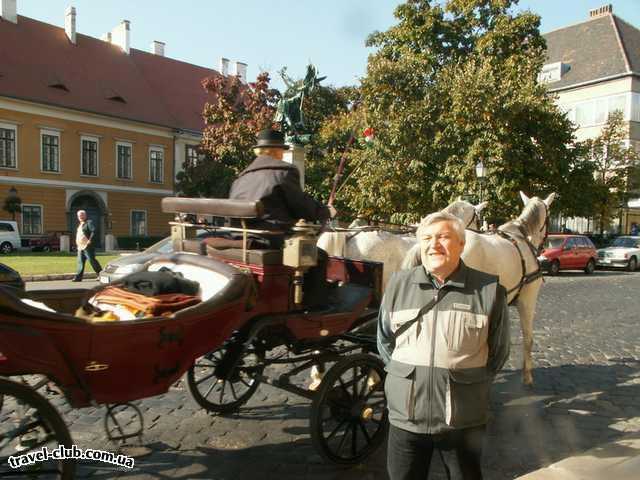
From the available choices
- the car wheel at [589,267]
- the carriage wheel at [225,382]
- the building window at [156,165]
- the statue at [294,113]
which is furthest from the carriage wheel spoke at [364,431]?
the building window at [156,165]

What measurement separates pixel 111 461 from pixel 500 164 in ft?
54.4

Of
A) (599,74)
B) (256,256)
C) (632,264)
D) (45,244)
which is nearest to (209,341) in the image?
(256,256)

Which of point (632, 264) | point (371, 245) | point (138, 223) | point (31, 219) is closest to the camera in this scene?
point (371, 245)

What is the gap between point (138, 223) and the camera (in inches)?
1401

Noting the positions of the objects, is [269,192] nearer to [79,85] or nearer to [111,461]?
[111,461]

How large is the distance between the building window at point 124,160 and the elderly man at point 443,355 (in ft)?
113

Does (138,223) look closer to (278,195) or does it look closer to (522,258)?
(522,258)

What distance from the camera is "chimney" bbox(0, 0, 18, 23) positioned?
106ft

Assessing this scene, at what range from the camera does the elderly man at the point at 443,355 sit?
2.42 metres

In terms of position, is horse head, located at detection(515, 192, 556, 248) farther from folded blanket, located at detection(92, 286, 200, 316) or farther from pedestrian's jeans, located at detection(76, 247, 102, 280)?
pedestrian's jeans, located at detection(76, 247, 102, 280)

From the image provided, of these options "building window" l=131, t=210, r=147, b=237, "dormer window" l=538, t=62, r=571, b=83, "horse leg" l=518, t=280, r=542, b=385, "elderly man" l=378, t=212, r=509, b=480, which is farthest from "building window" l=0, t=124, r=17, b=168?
"dormer window" l=538, t=62, r=571, b=83

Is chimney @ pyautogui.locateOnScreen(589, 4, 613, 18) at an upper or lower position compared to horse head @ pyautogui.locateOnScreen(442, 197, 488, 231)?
upper

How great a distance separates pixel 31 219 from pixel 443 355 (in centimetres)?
3211

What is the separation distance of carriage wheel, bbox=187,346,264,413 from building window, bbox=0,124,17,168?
28.5 metres
